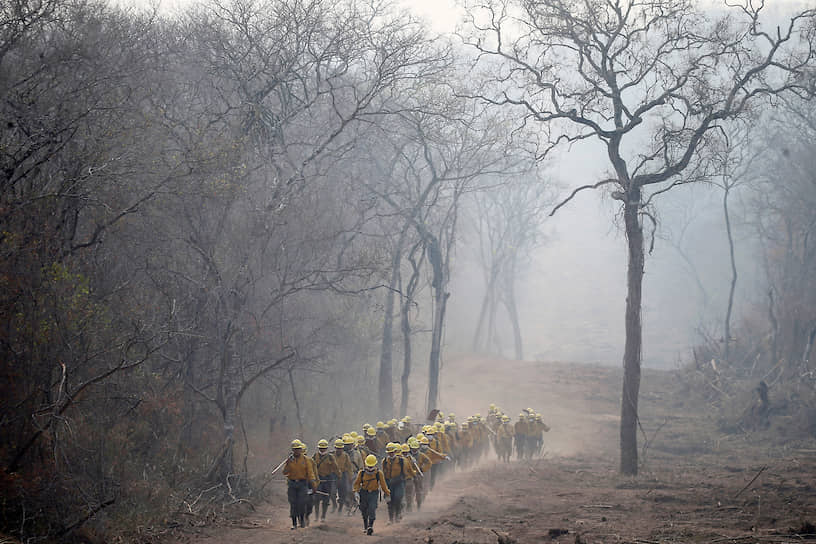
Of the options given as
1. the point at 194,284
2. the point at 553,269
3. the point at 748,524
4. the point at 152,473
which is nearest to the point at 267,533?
the point at 152,473

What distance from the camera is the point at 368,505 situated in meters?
13.3

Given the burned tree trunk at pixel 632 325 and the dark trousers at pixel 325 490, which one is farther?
the burned tree trunk at pixel 632 325

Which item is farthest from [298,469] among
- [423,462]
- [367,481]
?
[423,462]

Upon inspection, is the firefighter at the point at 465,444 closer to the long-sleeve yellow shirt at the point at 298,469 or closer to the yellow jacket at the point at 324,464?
the yellow jacket at the point at 324,464

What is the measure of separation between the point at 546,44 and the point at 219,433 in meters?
13.6

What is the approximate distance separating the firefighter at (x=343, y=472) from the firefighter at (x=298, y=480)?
4.56 ft

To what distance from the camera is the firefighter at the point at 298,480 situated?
44.5 feet

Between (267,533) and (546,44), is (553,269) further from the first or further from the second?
(267,533)

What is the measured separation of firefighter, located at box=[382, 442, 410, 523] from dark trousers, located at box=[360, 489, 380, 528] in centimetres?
101

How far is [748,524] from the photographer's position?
36.2 ft

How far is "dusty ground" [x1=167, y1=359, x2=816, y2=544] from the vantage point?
36.7 feet

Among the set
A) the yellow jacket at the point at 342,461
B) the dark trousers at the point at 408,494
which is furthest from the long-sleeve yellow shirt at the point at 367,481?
the dark trousers at the point at 408,494

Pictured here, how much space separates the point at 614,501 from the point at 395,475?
462cm

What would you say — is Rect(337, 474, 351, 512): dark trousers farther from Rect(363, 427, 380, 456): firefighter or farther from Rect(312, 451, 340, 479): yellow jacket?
Rect(363, 427, 380, 456): firefighter
